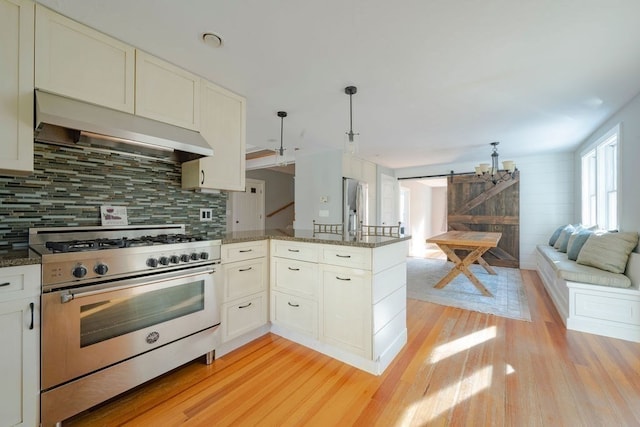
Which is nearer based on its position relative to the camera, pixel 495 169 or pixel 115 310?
pixel 115 310

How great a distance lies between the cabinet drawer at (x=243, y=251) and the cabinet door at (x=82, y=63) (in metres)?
1.18

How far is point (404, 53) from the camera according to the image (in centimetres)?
190

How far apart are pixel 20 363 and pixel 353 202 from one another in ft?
14.2

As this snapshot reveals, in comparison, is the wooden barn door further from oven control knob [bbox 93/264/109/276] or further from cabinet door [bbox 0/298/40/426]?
cabinet door [bbox 0/298/40/426]

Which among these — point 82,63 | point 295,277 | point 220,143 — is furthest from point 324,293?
point 82,63

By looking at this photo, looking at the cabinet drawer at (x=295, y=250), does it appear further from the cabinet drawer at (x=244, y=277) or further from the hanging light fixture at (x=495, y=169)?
the hanging light fixture at (x=495, y=169)

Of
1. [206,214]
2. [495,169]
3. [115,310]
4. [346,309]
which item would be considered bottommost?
[346,309]

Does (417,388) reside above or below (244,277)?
below

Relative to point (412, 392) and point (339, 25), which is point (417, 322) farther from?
point (339, 25)

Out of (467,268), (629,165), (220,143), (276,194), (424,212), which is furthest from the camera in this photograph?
(424,212)

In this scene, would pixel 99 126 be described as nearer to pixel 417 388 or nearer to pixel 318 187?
pixel 417 388

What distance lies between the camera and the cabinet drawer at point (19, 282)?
118cm

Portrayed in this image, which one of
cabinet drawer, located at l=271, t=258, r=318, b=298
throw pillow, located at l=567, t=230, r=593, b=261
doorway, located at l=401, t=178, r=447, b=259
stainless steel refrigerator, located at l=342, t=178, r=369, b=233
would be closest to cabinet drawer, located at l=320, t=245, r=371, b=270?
cabinet drawer, located at l=271, t=258, r=318, b=298

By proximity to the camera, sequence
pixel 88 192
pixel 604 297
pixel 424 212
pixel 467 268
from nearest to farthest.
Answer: pixel 88 192 < pixel 604 297 < pixel 467 268 < pixel 424 212
